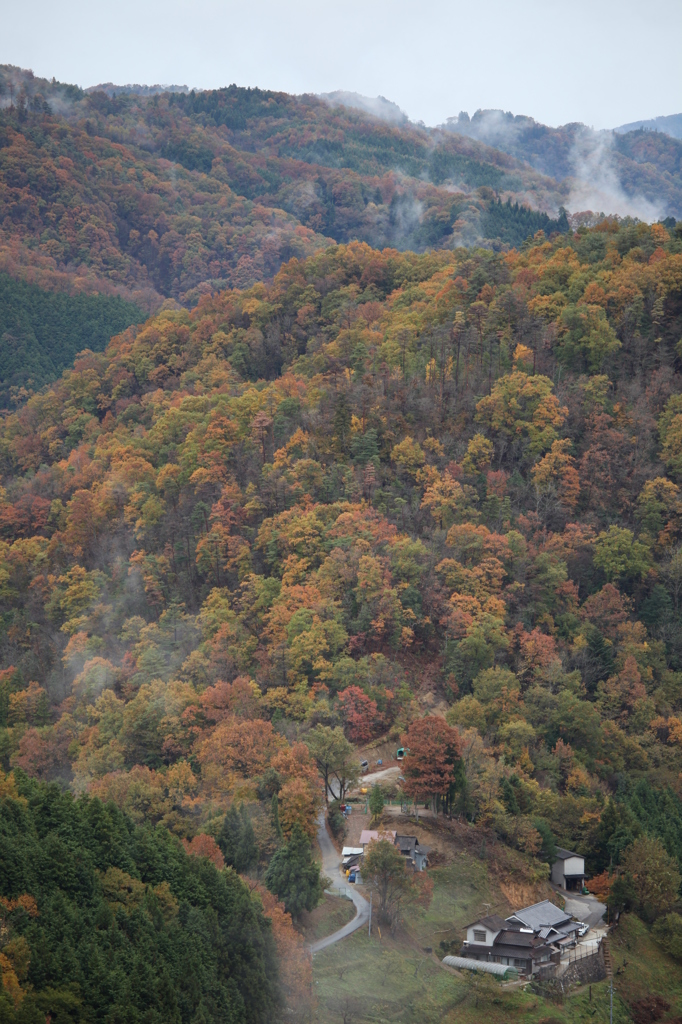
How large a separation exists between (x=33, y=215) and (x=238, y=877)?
14425 centimetres

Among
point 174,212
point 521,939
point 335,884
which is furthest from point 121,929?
point 174,212

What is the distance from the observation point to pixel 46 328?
136125 mm

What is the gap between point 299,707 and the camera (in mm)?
54938

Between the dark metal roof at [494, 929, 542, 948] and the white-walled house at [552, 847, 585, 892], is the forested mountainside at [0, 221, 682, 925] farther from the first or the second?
the dark metal roof at [494, 929, 542, 948]

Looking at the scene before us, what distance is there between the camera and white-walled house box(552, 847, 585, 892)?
48781mm

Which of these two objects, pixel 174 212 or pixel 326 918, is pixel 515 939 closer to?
pixel 326 918

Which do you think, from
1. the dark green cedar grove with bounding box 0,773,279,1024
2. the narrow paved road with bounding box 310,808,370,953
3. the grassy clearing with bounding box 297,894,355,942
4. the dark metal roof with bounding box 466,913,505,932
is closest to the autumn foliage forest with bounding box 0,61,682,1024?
the dark green cedar grove with bounding box 0,773,279,1024

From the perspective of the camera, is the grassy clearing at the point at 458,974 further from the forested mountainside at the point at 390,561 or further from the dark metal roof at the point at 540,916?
the forested mountainside at the point at 390,561

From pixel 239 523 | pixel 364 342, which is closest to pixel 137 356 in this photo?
pixel 364 342

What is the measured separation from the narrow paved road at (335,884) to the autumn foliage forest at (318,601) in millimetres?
1741

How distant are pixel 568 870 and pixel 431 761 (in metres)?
7.99

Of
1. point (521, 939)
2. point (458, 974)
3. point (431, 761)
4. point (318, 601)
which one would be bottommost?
point (458, 974)

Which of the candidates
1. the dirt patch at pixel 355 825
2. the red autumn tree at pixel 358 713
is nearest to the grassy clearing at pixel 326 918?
the dirt patch at pixel 355 825

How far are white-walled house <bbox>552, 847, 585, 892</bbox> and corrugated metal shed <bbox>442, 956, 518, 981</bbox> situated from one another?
24.5ft
